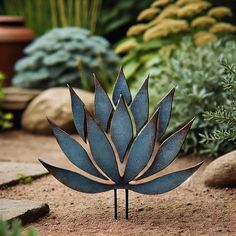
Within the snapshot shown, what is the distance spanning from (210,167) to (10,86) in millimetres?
4167

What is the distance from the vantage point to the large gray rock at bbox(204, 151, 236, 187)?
12.2ft

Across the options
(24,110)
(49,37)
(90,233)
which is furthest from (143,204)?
(49,37)

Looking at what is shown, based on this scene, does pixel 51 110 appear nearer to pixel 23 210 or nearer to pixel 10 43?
pixel 10 43

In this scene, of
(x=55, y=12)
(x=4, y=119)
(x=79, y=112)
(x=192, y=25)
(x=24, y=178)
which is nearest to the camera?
(x=79, y=112)

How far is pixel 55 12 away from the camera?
27.7ft

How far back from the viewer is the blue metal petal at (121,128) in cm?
304

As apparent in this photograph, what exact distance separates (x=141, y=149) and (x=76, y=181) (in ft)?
1.28

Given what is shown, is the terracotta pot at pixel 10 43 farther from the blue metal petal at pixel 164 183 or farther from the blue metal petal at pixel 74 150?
the blue metal petal at pixel 164 183

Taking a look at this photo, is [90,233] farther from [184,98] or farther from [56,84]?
[56,84]

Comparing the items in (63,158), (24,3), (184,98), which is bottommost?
(63,158)

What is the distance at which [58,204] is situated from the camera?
3512mm

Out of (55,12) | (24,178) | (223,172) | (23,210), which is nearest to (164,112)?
(223,172)

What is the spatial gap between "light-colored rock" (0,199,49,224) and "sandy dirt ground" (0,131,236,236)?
4 centimetres

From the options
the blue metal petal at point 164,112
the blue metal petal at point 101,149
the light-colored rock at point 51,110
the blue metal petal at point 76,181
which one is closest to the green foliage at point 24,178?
the blue metal petal at point 76,181
